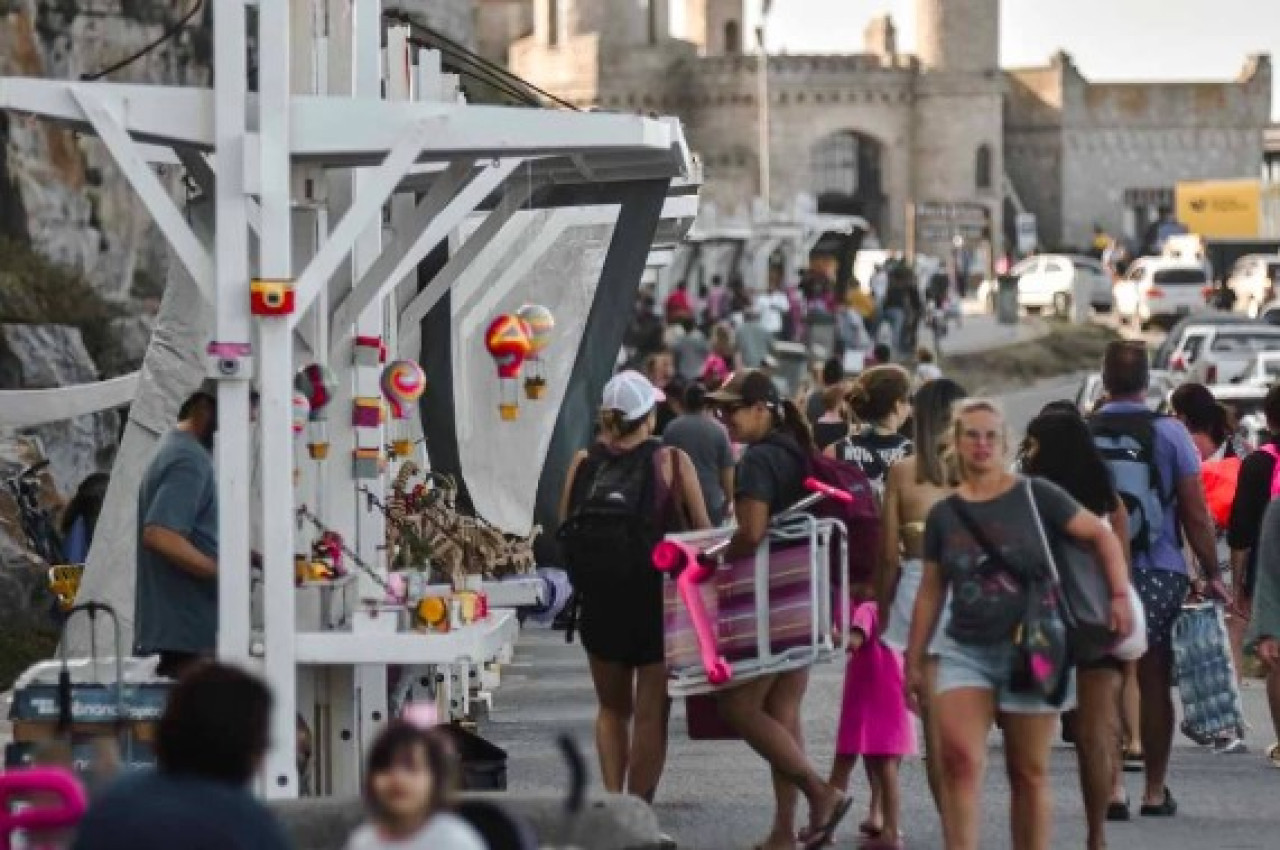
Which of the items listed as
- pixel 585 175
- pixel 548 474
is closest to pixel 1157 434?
pixel 585 175

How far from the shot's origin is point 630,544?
480 inches

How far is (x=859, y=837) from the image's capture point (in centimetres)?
1267

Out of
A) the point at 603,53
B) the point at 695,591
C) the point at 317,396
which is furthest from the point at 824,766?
the point at 603,53

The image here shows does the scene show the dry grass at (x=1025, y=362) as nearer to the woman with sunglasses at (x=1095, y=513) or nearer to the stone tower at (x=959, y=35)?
the woman with sunglasses at (x=1095, y=513)

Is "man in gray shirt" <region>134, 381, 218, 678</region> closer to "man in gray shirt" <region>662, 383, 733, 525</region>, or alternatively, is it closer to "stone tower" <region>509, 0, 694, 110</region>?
"man in gray shirt" <region>662, 383, 733, 525</region>

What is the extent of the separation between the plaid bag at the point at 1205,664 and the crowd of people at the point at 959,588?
0.44 feet

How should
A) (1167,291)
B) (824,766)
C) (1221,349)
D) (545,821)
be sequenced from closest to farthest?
(545,821) < (824,766) < (1221,349) < (1167,291)

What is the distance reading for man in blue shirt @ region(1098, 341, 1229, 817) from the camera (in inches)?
509

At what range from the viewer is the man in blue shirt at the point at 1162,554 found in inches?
509

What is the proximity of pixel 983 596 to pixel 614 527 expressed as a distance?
2.06m

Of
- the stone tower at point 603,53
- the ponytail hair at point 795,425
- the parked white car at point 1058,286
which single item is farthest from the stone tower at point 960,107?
the ponytail hair at point 795,425

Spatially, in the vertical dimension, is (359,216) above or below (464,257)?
above

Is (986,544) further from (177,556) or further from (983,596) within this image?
(177,556)

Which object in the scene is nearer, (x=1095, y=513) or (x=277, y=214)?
(x=277, y=214)
